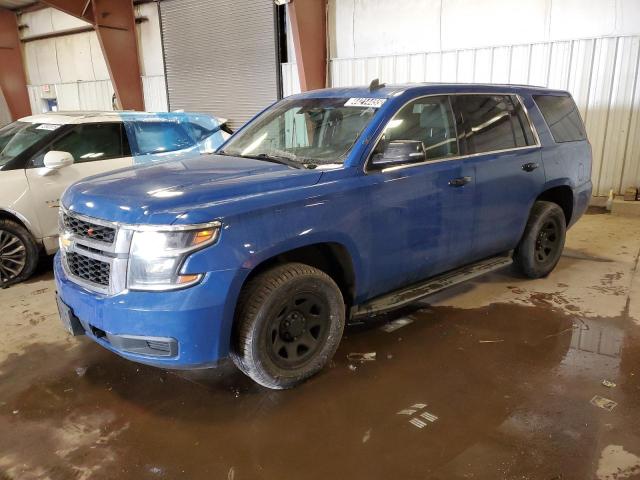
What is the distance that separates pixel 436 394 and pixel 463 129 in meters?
2.04

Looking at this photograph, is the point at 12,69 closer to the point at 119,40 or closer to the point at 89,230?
the point at 119,40

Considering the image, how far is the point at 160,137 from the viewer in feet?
20.3

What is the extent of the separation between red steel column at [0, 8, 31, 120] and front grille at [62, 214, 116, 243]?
16.5 m

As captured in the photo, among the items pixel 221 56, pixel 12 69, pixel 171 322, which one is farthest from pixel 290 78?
pixel 12 69

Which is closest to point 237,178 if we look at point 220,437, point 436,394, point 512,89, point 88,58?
point 220,437

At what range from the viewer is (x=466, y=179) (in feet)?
12.5

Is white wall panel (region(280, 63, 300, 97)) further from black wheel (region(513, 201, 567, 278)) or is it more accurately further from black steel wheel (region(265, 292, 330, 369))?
black steel wheel (region(265, 292, 330, 369))

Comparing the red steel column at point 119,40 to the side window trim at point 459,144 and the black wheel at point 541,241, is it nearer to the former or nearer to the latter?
the side window trim at point 459,144

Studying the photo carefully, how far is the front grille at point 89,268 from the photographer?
2794mm

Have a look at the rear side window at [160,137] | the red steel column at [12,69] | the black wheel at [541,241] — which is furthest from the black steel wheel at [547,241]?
the red steel column at [12,69]

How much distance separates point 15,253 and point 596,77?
8.47m

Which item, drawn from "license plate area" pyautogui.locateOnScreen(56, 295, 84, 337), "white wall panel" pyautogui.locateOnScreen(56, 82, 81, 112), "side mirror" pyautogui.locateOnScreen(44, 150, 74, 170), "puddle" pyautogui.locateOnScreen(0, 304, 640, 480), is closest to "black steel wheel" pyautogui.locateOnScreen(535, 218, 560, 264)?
"puddle" pyautogui.locateOnScreen(0, 304, 640, 480)

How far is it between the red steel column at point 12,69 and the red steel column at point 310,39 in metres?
11.8

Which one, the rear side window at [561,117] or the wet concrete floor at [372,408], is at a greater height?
the rear side window at [561,117]
